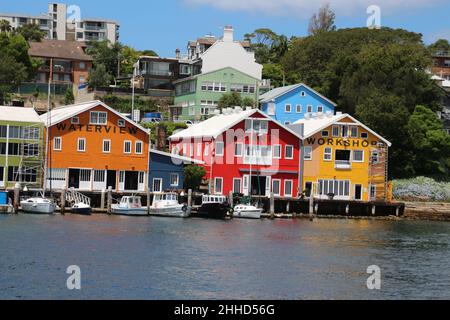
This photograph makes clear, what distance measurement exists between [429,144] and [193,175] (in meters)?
27.2

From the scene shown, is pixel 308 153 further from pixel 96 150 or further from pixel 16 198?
pixel 16 198

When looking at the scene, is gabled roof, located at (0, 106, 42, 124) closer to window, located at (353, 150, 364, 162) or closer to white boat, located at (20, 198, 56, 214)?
white boat, located at (20, 198, 56, 214)

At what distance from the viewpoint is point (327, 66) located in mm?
120188

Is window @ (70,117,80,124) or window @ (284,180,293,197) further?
window @ (284,180,293,197)

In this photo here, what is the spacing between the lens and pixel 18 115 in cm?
8300

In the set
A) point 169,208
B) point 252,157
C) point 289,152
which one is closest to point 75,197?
point 169,208

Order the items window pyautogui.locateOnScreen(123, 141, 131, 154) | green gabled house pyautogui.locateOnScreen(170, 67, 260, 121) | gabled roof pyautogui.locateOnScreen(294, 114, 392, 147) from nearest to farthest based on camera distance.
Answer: window pyautogui.locateOnScreen(123, 141, 131, 154), gabled roof pyautogui.locateOnScreen(294, 114, 392, 147), green gabled house pyautogui.locateOnScreen(170, 67, 260, 121)

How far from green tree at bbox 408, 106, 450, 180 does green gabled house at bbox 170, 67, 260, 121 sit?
70.7 ft

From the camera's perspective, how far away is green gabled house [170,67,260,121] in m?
114

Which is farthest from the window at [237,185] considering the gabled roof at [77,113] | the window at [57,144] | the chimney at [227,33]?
the chimney at [227,33]

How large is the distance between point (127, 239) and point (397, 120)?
4371cm

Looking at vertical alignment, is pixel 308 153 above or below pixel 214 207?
above

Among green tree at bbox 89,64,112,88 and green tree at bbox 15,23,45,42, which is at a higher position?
green tree at bbox 15,23,45,42

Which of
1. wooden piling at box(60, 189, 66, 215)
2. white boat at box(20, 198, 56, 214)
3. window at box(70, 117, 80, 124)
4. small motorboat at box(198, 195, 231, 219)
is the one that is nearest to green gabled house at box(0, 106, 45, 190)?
window at box(70, 117, 80, 124)
